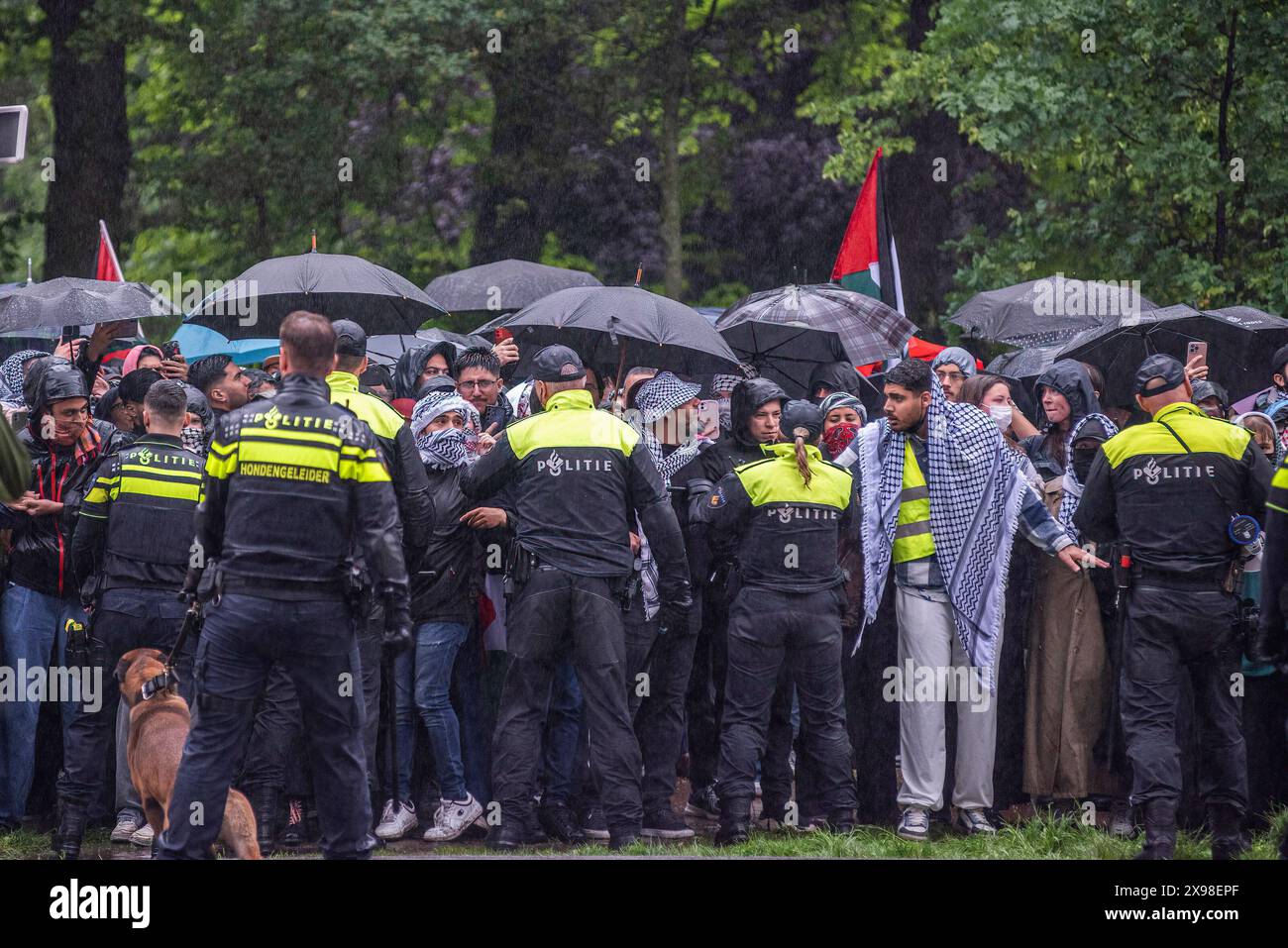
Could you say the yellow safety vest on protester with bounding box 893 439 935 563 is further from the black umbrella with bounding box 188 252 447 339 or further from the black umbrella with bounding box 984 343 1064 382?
the black umbrella with bounding box 984 343 1064 382

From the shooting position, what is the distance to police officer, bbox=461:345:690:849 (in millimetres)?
8320

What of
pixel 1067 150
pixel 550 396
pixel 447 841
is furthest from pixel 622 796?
pixel 1067 150

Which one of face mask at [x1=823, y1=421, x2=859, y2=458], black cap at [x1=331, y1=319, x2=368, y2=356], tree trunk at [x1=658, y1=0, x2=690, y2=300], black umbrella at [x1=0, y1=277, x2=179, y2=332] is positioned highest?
tree trunk at [x1=658, y1=0, x2=690, y2=300]

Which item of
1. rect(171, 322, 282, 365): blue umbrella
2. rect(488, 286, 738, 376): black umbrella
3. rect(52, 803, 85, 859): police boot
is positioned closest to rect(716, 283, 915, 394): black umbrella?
rect(488, 286, 738, 376): black umbrella

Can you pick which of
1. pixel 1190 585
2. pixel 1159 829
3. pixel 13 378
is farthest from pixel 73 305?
pixel 1159 829

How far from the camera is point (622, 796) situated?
8281mm

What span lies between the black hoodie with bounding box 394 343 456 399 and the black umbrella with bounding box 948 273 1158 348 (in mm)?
4217

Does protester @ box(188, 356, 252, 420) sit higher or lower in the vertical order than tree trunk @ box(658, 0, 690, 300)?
lower

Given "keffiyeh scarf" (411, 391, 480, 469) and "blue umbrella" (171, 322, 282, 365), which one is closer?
"keffiyeh scarf" (411, 391, 480, 469)

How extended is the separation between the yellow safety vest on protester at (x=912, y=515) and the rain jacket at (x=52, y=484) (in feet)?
12.9

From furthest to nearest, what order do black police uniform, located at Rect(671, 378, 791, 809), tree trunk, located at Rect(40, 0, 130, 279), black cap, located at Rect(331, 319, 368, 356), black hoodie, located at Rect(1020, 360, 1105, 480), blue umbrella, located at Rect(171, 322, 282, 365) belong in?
1. tree trunk, located at Rect(40, 0, 130, 279)
2. blue umbrella, located at Rect(171, 322, 282, 365)
3. black hoodie, located at Rect(1020, 360, 1105, 480)
4. black police uniform, located at Rect(671, 378, 791, 809)
5. black cap, located at Rect(331, 319, 368, 356)

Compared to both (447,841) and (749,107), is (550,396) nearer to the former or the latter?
(447,841)

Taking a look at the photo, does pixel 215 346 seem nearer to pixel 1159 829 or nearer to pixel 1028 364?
pixel 1028 364
